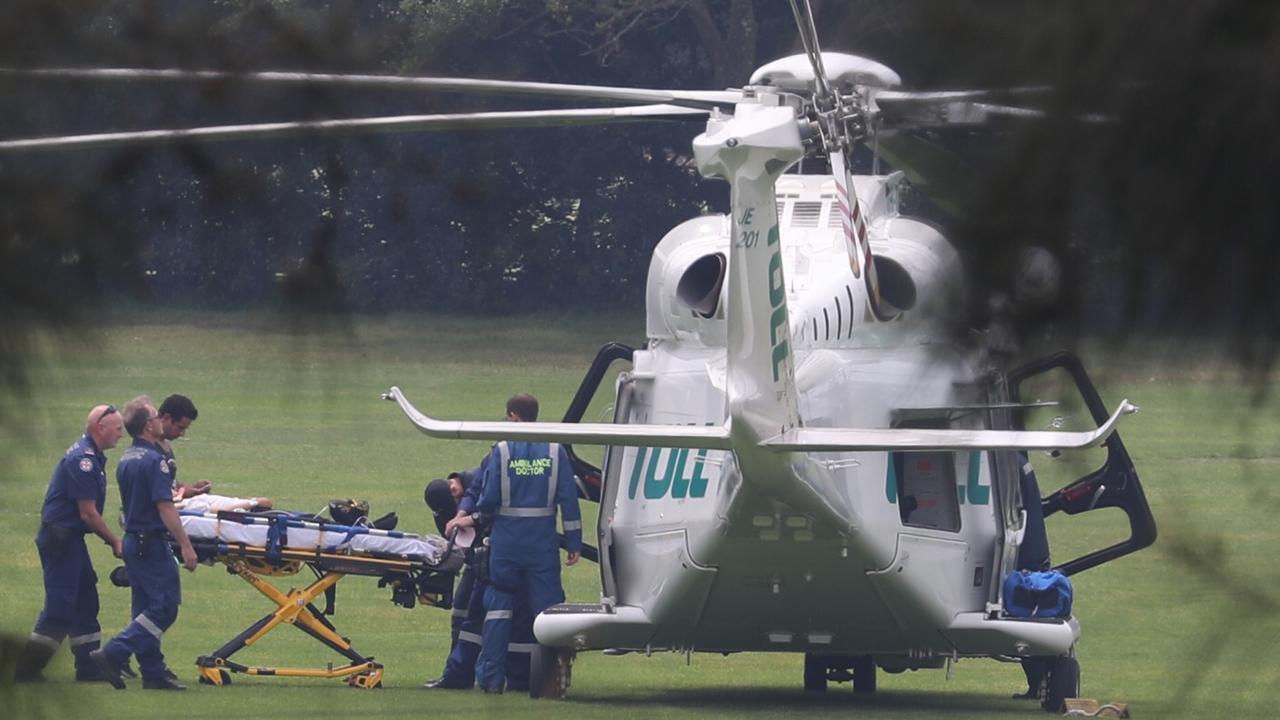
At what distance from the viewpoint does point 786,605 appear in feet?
31.1

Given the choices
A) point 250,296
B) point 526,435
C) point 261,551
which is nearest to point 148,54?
point 250,296

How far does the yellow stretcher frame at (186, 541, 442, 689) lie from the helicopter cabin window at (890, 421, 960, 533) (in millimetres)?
2625

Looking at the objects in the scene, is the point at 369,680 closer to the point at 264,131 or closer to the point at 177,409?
the point at 177,409

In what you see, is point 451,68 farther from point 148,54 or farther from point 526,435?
point 526,435

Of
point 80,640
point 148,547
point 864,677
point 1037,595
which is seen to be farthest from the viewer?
point 864,677

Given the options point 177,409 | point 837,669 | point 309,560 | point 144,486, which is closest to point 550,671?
point 309,560

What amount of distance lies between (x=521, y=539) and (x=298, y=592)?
122 cm

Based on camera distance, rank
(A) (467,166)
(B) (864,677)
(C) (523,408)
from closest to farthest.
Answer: (A) (467,166) → (C) (523,408) → (B) (864,677)

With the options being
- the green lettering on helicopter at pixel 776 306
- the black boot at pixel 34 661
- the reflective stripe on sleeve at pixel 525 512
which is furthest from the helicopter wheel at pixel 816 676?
the black boot at pixel 34 661

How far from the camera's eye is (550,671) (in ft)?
34.8

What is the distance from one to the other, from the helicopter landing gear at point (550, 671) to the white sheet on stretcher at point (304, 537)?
877 millimetres

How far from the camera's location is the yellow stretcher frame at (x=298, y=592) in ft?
33.9

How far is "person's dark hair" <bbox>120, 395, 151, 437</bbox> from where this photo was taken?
33.4 feet

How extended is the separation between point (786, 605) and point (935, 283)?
27.4 ft
